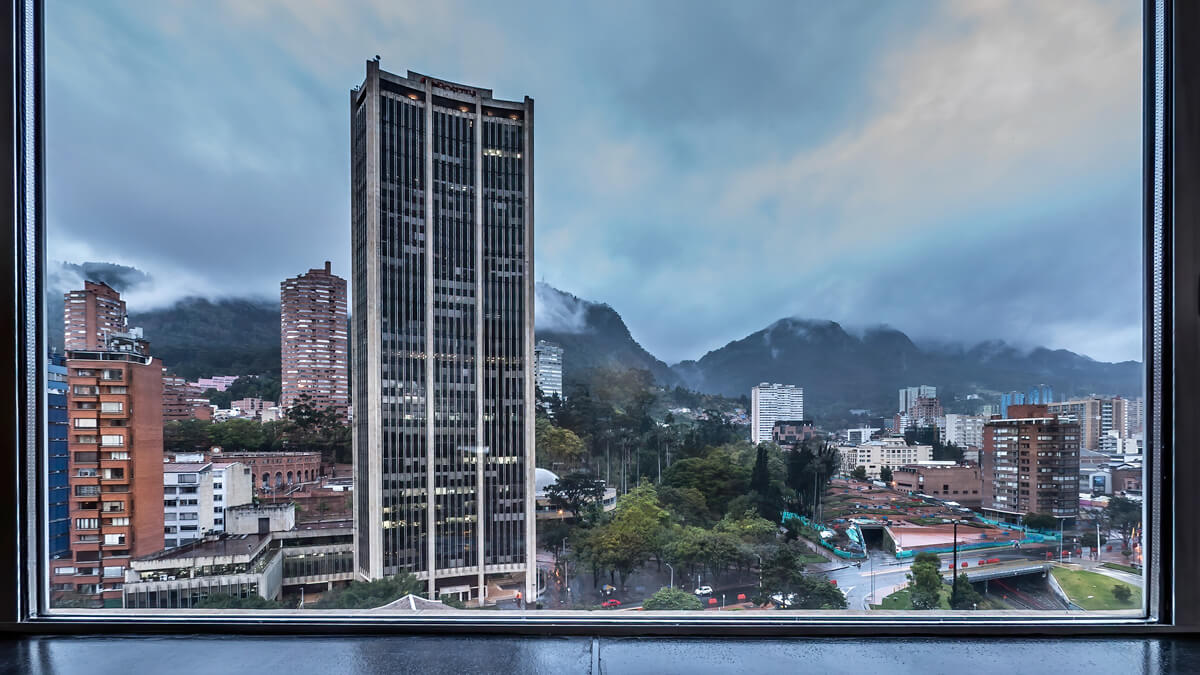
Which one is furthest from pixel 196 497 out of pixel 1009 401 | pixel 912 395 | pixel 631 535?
pixel 1009 401

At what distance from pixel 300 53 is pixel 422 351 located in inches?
38.1

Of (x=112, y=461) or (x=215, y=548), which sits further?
(x=215, y=548)

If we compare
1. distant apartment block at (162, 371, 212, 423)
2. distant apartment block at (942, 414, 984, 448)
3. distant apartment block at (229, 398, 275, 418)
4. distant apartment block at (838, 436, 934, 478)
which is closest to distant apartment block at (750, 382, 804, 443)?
distant apartment block at (838, 436, 934, 478)

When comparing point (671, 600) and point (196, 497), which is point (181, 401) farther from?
point (671, 600)

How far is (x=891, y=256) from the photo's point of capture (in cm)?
136

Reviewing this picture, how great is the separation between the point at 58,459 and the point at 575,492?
4.18 feet

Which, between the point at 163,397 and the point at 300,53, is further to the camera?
the point at 300,53

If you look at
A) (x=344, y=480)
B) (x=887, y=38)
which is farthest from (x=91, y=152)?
(x=887, y=38)

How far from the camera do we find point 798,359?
4.50 ft

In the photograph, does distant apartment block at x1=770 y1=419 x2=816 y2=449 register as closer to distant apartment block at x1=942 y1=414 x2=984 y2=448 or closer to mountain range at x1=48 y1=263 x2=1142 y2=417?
mountain range at x1=48 y1=263 x2=1142 y2=417

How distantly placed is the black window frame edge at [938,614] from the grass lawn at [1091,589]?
3 centimetres

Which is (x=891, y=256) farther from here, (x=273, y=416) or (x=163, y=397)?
(x=163, y=397)

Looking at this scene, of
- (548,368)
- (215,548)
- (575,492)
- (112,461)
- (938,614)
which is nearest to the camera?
(938,614)

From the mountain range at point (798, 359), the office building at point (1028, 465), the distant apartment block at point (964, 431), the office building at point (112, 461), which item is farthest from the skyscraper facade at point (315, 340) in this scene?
the office building at point (1028, 465)
